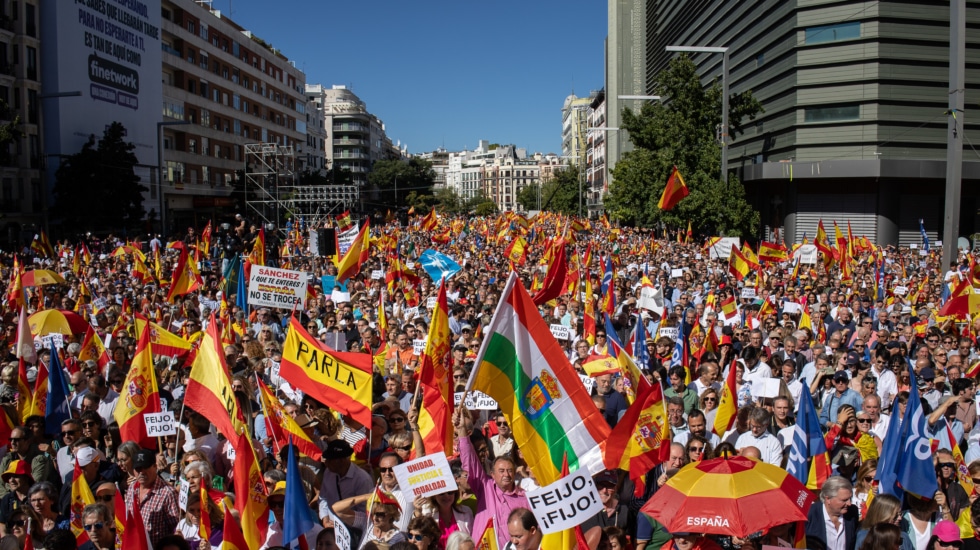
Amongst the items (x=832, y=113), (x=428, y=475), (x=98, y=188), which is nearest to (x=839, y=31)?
(x=832, y=113)

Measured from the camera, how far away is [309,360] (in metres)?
8.23

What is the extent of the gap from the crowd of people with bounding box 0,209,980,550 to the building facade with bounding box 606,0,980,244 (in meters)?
22.2

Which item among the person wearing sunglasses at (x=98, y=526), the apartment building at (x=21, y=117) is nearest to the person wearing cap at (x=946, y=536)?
the person wearing sunglasses at (x=98, y=526)

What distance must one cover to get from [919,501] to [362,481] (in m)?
3.93

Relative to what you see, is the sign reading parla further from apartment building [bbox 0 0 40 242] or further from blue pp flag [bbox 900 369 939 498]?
apartment building [bbox 0 0 40 242]

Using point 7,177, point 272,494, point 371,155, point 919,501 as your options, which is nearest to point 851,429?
point 919,501

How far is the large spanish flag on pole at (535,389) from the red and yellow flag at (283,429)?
1.80m

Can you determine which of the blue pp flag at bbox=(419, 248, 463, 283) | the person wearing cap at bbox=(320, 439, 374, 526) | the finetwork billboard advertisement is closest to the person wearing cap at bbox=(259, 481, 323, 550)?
the person wearing cap at bbox=(320, 439, 374, 526)

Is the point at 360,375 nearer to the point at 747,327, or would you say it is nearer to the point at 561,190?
the point at 747,327

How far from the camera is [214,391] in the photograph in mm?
7527

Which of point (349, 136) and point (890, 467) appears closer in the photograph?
point (890, 467)

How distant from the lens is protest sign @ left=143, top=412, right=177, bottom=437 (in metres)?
7.61

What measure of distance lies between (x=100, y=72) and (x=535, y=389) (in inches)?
1758

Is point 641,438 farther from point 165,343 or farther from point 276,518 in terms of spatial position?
point 165,343
